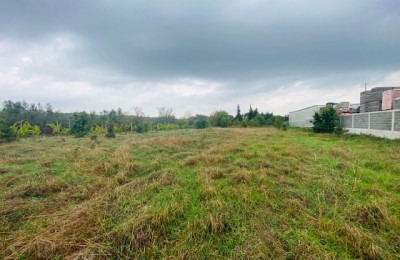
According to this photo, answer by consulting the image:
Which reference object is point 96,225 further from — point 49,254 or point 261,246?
point 261,246

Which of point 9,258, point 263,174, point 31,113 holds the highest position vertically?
point 31,113

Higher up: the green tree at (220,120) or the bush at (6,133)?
the green tree at (220,120)

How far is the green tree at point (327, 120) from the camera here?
14164 millimetres

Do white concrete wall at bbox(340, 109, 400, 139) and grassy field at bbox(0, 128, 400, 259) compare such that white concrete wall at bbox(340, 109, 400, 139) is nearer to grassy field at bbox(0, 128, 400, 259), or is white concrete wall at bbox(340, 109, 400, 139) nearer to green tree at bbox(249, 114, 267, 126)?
grassy field at bbox(0, 128, 400, 259)

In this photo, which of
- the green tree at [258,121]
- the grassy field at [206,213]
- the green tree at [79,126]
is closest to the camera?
the grassy field at [206,213]

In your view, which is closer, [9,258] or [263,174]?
[9,258]

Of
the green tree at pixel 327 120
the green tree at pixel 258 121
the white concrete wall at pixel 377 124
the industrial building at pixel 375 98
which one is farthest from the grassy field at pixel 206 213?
the green tree at pixel 258 121

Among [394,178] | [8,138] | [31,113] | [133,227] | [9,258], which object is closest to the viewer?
[9,258]

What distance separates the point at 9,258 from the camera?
199 centimetres

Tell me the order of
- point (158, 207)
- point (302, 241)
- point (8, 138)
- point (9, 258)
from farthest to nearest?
point (8, 138)
point (158, 207)
point (302, 241)
point (9, 258)

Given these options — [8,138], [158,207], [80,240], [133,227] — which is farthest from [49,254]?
[8,138]

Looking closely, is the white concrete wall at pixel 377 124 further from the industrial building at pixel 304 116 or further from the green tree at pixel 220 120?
the green tree at pixel 220 120

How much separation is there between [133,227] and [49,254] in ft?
2.80

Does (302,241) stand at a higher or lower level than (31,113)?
lower
